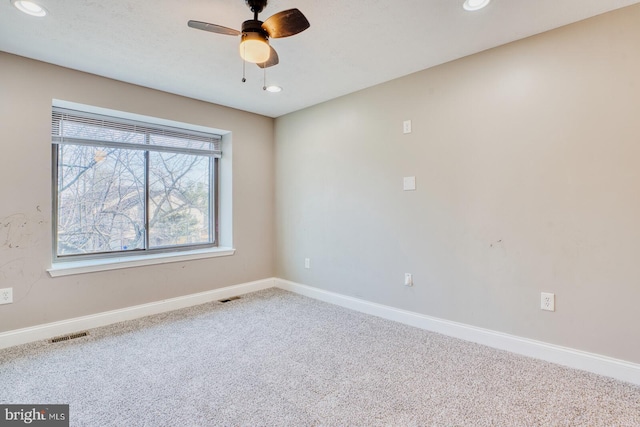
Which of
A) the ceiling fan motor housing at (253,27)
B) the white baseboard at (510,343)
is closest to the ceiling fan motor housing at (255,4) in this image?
the ceiling fan motor housing at (253,27)

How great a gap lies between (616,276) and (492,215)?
0.83 m

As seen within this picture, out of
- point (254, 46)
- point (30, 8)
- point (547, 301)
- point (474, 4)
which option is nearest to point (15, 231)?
point (30, 8)

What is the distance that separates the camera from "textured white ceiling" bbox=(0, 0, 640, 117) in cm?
197

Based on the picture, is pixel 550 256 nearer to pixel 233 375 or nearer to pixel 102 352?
pixel 233 375

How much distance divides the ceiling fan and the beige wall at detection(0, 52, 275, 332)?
1.87 meters

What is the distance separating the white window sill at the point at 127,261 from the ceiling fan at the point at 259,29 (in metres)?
2.43

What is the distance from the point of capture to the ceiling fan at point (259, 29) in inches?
68.0

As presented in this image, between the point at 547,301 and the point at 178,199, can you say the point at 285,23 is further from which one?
the point at 178,199

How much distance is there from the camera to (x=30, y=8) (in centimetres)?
196

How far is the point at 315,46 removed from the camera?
7.97 feet

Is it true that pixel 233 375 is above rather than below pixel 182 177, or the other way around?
below

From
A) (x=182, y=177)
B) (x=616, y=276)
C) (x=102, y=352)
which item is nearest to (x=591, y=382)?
(x=616, y=276)

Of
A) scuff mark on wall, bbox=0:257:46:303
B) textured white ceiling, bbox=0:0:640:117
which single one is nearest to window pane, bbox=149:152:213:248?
textured white ceiling, bbox=0:0:640:117

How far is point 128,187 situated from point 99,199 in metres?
0.30
